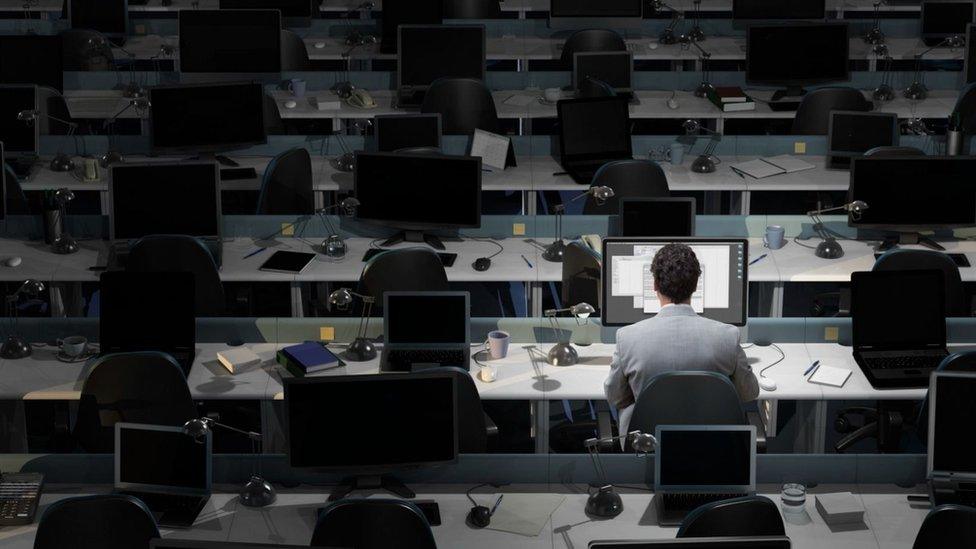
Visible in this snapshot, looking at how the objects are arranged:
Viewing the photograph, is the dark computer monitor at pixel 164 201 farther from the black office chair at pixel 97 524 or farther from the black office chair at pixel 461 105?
the black office chair at pixel 97 524

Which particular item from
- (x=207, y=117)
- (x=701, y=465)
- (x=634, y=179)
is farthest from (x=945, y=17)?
(x=701, y=465)

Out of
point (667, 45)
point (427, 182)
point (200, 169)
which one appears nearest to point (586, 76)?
point (667, 45)

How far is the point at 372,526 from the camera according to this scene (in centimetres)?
404

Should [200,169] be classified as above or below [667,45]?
below

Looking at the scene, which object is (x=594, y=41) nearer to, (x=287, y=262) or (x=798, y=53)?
(x=798, y=53)

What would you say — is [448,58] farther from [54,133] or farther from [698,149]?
[54,133]

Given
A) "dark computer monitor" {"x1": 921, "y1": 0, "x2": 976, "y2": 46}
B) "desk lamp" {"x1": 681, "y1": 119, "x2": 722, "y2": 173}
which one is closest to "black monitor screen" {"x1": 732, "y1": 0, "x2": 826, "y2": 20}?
"dark computer monitor" {"x1": 921, "y1": 0, "x2": 976, "y2": 46}

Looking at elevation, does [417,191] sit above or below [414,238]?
above

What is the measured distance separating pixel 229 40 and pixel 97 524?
5801 mm

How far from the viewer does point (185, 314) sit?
5.67 metres

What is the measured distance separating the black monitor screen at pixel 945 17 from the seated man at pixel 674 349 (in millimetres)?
6141

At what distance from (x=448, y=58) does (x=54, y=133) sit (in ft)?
8.59

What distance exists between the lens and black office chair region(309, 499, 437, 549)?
4.01 meters

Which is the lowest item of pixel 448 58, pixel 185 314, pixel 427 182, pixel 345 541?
pixel 345 541
